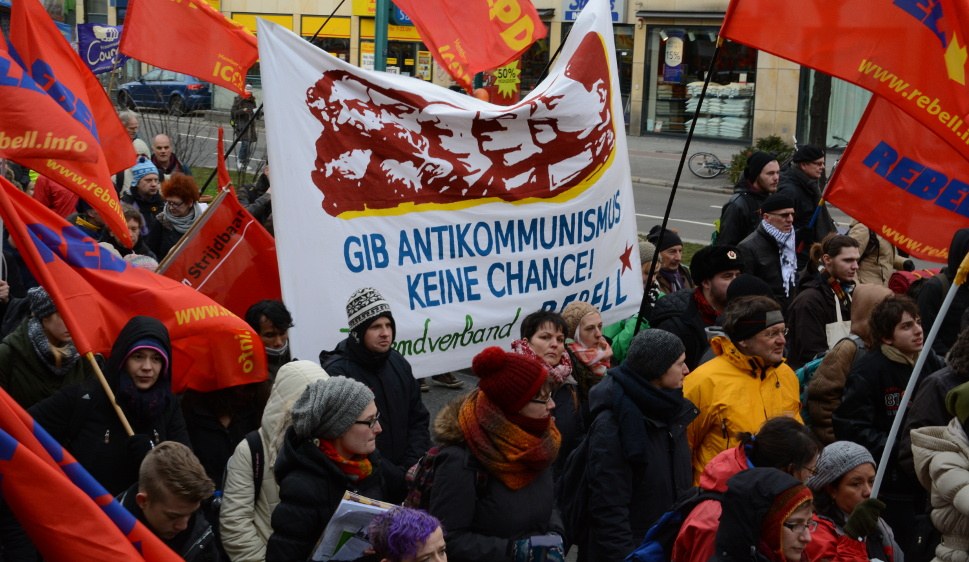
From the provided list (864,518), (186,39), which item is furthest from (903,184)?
(186,39)

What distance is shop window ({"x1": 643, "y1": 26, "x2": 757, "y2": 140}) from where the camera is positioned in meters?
29.7

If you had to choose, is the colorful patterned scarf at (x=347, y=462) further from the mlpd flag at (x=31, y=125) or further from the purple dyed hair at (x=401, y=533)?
the mlpd flag at (x=31, y=125)

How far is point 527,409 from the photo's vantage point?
4301 millimetres

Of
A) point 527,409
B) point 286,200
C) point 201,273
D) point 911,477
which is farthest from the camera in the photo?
point 201,273

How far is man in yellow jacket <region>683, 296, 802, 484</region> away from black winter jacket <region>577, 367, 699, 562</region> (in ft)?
0.88

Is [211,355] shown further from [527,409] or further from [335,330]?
[527,409]

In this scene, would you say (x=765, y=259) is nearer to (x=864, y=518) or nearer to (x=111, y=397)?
(x=864, y=518)

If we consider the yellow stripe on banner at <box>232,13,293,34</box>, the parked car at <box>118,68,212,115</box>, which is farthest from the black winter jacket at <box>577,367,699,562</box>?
the yellow stripe on banner at <box>232,13,293,34</box>

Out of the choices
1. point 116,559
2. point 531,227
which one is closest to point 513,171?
point 531,227

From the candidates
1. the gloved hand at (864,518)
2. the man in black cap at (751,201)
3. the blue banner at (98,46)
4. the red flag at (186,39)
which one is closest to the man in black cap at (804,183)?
the man in black cap at (751,201)

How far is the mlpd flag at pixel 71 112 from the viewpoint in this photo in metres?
6.10

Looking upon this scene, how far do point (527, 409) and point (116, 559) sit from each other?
1660 millimetres

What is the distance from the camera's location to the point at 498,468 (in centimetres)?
428

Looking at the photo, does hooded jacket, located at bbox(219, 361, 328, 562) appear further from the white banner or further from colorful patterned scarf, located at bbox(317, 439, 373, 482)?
the white banner
